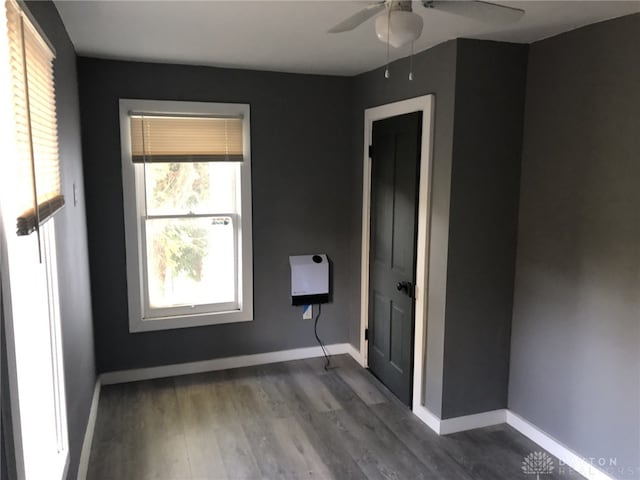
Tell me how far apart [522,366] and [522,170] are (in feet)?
3.93

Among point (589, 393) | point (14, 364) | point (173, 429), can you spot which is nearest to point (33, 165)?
point (14, 364)

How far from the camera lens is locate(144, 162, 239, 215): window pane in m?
3.70

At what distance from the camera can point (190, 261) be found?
3873 mm

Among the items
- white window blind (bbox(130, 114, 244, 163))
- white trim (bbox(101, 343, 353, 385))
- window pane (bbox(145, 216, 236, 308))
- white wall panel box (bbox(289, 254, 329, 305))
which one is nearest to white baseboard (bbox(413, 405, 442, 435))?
white trim (bbox(101, 343, 353, 385))

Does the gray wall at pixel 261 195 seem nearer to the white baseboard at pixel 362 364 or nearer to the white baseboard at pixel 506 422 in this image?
the white baseboard at pixel 362 364

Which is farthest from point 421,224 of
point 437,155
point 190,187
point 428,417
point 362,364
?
point 190,187


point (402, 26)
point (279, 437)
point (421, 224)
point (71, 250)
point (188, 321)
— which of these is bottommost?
point (279, 437)

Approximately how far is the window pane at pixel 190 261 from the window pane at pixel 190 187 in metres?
0.09

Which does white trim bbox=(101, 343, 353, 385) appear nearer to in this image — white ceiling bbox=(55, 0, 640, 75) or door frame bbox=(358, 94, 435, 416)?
door frame bbox=(358, 94, 435, 416)

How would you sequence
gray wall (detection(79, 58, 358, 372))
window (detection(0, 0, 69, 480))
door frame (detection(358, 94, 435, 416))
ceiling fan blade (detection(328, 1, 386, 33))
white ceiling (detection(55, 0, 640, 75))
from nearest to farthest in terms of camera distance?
1. window (detection(0, 0, 69, 480))
2. ceiling fan blade (detection(328, 1, 386, 33))
3. white ceiling (detection(55, 0, 640, 75))
4. door frame (detection(358, 94, 435, 416))
5. gray wall (detection(79, 58, 358, 372))

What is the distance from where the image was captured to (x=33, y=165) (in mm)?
1538

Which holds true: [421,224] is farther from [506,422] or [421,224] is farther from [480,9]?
[480,9]

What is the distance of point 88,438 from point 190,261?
4.71ft

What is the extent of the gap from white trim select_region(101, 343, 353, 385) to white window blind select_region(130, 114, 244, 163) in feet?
5.17
